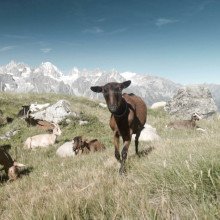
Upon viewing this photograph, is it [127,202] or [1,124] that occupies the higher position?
[127,202]

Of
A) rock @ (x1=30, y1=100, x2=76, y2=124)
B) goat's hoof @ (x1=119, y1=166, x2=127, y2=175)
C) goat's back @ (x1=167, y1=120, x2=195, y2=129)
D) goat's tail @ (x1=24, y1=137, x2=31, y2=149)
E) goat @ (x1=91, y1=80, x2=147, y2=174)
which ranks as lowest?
goat's tail @ (x1=24, y1=137, x2=31, y2=149)

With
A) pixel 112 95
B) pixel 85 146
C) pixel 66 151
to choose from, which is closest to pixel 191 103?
pixel 85 146

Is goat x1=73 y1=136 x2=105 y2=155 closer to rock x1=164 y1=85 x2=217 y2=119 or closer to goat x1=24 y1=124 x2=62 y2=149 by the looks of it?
goat x1=24 y1=124 x2=62 y2=149

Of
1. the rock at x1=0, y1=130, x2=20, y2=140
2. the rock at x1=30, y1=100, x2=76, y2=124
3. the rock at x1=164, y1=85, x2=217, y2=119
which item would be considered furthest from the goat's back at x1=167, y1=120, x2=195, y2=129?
the rock at x1=164, y1=85, x2=217, y2=119

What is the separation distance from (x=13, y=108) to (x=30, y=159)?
1195 cm

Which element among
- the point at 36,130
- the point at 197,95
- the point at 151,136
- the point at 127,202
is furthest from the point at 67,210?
the point at 197,95

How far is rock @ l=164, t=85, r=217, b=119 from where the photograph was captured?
35.7m

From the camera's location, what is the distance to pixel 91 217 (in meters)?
5.39

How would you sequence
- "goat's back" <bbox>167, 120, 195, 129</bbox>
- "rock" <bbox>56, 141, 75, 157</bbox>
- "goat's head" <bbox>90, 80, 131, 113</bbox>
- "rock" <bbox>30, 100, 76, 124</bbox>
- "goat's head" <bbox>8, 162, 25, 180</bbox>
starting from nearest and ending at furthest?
"goat's head" <bbox>90, 80, 131, 113</bbox>, "goat's head" <bbox>8, 162, 25, 180</bbox>, "rock" <bbox>56, 141, 75, 157</bbox>, "goat's back" <bbox>167, 120, 195, 129</bbox>, "rock" <bbox>30, 100, 76, 124</bbox>

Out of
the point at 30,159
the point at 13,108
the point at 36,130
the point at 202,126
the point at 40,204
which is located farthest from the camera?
the point at 13,108

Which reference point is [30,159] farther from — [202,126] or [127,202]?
[202,126]

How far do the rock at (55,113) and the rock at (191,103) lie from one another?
48.3 ft

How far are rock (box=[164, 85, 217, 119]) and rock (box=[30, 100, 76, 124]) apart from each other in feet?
48.3

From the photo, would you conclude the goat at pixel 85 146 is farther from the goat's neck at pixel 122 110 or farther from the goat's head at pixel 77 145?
the goat's neck at pixel 122 110
